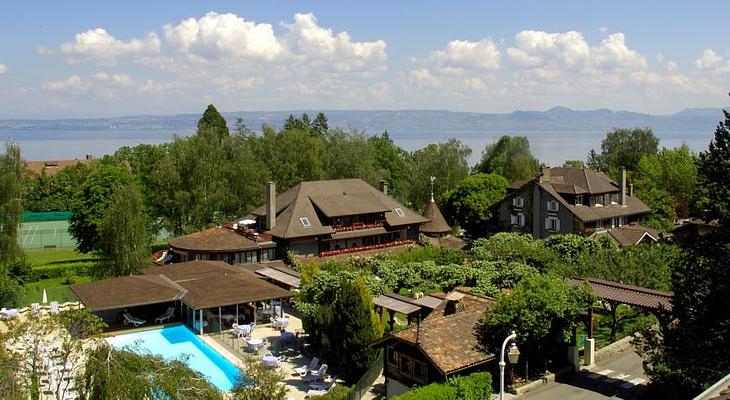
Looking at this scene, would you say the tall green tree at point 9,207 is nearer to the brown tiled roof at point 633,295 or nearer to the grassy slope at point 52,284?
the grassy slope at point 52,284

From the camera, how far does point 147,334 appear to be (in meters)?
32.1

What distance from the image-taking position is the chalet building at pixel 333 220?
45031 millimetres

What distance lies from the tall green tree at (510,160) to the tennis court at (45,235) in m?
47.7

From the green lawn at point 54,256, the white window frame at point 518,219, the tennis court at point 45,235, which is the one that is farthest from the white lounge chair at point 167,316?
the tennis court at point 45,235

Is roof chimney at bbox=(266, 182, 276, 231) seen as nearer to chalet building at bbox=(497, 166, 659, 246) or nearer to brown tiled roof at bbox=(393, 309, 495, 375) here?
chalet building at bbox=(497, 166, 659, 246)

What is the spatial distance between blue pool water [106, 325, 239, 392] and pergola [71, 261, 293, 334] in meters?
0.93

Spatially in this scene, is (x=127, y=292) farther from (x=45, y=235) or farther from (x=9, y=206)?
(x=45, y=235)

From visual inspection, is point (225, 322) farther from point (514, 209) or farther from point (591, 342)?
point (514, 209)

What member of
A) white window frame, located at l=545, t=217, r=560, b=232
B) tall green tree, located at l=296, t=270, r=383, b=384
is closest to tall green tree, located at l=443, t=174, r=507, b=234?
white window frame, located at l=545, t=217, r=560, b=232


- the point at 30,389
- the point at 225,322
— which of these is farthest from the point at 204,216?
the point at 30,389

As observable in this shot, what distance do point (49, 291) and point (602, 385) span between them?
35484 mm

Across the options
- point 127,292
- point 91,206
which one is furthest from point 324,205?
point 91,206

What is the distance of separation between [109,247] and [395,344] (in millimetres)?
23716

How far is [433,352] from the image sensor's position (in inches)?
861
